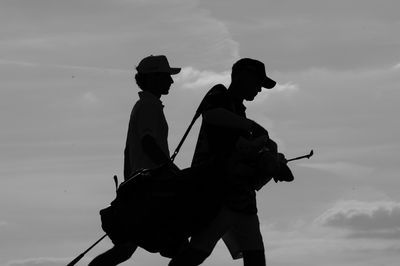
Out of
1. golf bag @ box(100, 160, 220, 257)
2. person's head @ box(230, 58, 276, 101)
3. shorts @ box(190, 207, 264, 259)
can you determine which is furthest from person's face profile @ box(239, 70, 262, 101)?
shorts @ box(190, 207, 264, 259)

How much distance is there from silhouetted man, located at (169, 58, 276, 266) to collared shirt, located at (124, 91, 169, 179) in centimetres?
42

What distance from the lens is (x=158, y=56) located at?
16375 millimetres

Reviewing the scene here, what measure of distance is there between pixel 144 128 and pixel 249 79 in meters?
1.04

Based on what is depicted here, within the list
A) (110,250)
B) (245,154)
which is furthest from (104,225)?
(245,154)

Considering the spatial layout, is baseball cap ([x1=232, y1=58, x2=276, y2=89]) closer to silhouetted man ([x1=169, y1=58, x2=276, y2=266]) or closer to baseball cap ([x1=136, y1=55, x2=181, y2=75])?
silhouetted man ([x1=169, y1=58, x2=276, y2=266])

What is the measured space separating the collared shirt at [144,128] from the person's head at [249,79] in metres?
0.75

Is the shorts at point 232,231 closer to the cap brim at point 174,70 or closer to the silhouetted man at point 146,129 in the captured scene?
the silhouetted man at point 146,129

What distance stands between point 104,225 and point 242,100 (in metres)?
1.64

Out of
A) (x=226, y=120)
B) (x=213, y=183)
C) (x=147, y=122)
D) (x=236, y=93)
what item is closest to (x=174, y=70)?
(x=147, y=122)

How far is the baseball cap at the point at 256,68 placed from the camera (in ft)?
51.7

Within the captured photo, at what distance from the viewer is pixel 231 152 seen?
15.7 m

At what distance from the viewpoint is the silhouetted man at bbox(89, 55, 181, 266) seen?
15930mm

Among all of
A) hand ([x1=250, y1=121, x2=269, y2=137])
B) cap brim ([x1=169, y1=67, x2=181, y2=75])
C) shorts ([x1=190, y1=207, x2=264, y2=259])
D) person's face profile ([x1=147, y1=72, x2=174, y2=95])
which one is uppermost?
cap brim ([x1=169, y1=67, x2=181, y2=75])

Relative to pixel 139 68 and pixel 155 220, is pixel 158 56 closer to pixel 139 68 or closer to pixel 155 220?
pixel 139 68
